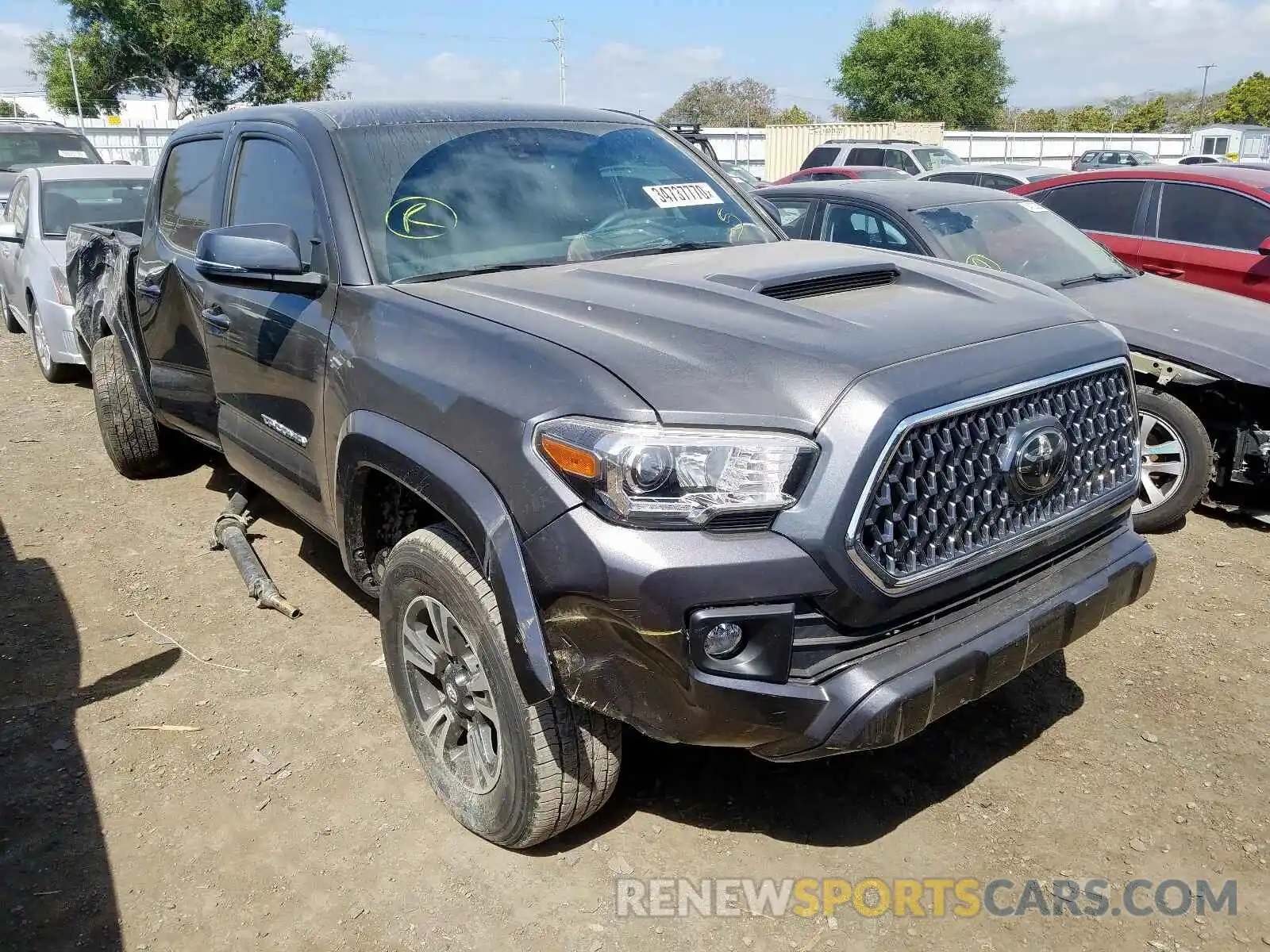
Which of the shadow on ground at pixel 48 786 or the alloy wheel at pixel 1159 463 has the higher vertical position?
the alloy wheel at pixel 1159 463

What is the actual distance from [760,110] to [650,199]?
77.7m

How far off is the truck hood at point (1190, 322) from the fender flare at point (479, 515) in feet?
11.8

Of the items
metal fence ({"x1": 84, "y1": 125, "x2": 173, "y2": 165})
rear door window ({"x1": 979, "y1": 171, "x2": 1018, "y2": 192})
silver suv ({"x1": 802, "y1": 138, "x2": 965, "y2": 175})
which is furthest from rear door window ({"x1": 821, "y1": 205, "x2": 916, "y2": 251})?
metal fence ({"x1": 84, "y1": 125, "x2": 173, "y2": 165})

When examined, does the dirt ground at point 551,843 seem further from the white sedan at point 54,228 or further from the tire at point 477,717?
the white sedan at point 54,228

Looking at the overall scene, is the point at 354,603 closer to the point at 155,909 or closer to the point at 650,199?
the point at 155,909

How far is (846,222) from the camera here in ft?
20.3

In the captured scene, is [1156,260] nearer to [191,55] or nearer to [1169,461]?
[1169,461]

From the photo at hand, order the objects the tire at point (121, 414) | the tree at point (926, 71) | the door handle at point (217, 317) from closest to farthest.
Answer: the door handle at point (217, 317)
the tire at point (121, 414)
the tree at point (926, 71)

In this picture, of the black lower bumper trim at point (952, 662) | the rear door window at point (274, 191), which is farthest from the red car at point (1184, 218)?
the rear door window at point (274, 191)

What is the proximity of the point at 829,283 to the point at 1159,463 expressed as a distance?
2949 mm

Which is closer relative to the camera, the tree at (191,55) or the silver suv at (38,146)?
the silver suv at (38,146)

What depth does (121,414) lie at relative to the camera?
5.54 meters

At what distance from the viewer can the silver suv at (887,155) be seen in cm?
1962

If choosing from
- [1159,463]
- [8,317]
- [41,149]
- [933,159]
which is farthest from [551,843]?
[933,159]
